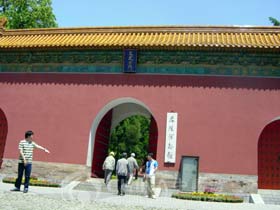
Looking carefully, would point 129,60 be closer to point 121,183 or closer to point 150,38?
point 150,38

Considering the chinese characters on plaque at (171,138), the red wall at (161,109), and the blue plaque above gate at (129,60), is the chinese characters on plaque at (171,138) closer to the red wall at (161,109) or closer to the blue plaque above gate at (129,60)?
the red wall at (161,109)

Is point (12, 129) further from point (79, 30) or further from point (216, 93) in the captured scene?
point (216, 93)

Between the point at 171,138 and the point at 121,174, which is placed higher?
the point at 171,138

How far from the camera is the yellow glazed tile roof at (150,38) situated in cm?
1089

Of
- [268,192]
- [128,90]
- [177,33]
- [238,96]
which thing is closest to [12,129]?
[128,90]

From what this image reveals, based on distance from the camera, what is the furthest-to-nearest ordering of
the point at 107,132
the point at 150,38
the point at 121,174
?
the point at 107,132 < the point at 150,38 < the point at 121,174

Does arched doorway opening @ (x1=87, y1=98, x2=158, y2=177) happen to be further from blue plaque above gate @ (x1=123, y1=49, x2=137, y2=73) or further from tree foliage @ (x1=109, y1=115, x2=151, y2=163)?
tree foliage @ (x1=109, y1=115, x2=151, y2=163)

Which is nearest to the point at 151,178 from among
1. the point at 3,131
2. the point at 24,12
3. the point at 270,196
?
the point at 270,196

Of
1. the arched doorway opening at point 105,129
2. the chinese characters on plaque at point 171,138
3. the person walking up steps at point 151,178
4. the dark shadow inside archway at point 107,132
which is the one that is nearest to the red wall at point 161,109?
the chinese characters on plaque at point 171,138

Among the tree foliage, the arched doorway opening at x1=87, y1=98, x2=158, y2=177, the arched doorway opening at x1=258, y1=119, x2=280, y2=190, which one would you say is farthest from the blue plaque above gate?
the tree foliage

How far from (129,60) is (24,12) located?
10.1m

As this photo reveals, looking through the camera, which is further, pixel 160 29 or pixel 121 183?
pixel 160 29

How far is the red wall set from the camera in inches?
415

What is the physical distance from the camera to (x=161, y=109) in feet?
36.4
